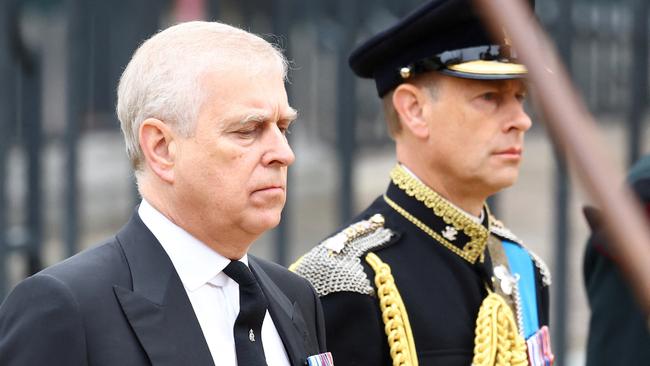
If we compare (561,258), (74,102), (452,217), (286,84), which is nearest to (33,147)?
(74,102)

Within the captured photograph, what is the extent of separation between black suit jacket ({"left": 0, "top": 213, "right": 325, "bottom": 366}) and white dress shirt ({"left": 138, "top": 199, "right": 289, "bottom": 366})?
0.07ft

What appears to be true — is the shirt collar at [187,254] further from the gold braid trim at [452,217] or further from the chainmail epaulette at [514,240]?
the chainmail epaulette at [514,240]

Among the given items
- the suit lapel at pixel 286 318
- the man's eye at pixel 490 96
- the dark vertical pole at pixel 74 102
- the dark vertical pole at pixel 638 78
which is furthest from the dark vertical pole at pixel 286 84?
the suit lapel at pixel 286 318

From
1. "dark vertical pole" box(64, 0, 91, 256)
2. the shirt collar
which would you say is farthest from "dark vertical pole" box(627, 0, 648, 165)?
the shirt collar

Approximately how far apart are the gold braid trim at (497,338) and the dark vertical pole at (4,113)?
2996mm

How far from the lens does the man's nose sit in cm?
210

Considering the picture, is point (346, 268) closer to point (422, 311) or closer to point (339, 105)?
point (422, 311)

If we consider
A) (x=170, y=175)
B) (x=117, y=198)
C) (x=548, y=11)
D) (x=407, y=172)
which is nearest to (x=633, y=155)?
(x=548, y=11)

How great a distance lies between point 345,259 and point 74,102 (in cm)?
272

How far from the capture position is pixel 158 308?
201 centimetres

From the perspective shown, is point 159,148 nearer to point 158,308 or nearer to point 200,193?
point 200,193

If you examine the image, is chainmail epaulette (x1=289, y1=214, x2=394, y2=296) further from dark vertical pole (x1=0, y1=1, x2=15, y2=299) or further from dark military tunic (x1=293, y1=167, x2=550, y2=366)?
dark vertical pole (x1=0, y1=1, x2=15, y2=299)

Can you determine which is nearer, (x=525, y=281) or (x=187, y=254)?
(x=187, y=254)

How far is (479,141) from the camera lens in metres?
2.82
